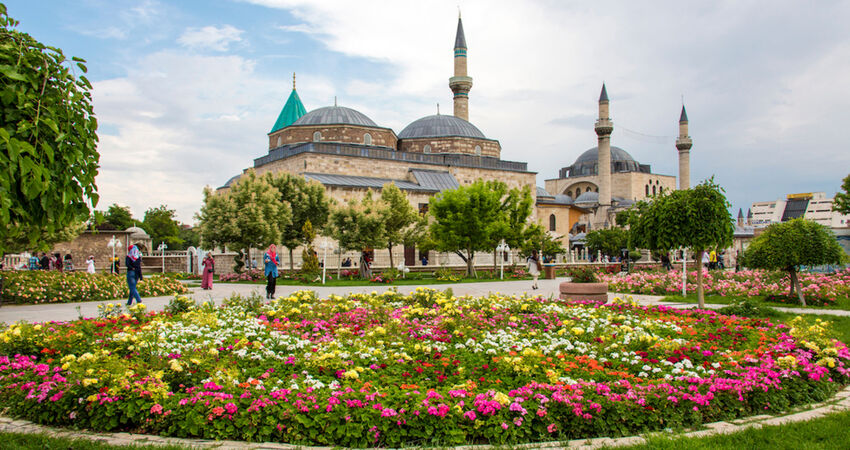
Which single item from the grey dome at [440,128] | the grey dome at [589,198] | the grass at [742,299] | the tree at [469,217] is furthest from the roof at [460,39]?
the grass at [742,299]

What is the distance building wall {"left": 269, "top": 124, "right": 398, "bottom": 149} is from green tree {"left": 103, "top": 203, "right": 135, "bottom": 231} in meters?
18.6

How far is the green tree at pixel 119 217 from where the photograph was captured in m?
47.9

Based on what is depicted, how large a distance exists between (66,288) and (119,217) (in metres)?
38.8

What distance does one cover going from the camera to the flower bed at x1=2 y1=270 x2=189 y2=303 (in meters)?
Result: 13.3

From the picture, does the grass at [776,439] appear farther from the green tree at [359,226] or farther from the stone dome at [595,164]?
the stone dome at [595,164]

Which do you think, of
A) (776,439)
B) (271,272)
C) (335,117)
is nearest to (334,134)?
(335,117)

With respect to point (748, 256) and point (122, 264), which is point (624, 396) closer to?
point (748, 256)

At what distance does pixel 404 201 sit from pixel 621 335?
18048 millimetres

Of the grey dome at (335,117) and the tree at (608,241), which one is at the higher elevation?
the grey dome at (335,117)

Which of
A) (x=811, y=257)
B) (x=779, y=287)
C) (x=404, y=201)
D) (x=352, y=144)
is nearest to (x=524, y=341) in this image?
(x=811, y=257)

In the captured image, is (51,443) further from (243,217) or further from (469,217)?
(469,217)

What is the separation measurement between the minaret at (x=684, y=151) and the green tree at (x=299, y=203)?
42822 millimetres

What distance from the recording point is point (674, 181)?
261ft

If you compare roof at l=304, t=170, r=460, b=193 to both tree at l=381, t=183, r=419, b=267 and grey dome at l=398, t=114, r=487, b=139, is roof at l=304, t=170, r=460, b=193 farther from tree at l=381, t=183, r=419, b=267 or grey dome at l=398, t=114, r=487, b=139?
tree at l=381, t=183, r=419, b=267
